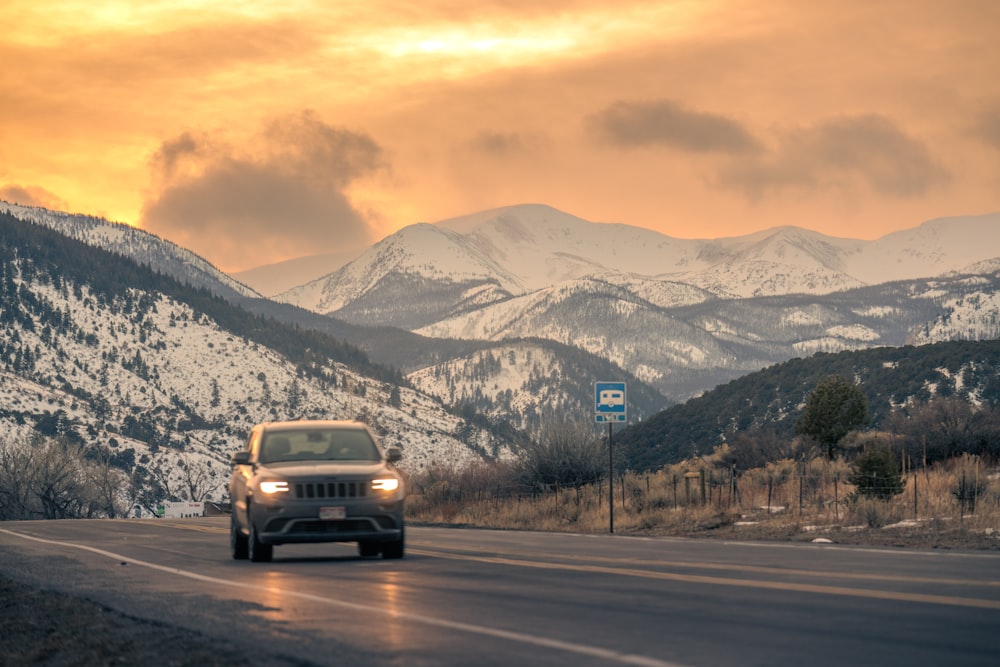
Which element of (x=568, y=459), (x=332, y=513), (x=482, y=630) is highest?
(x=568, y=459)

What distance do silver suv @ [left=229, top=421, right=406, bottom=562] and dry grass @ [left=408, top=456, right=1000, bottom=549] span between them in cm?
772

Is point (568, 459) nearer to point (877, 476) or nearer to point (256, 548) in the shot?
point (877, 476)

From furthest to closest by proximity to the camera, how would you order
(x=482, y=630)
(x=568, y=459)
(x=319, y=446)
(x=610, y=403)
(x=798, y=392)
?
(x=798, y=392) < (x=568, y=459) < (x=610, y=403) < (x=319, y=446) < (x=482, y=630)

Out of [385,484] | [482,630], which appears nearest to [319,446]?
[385,484]

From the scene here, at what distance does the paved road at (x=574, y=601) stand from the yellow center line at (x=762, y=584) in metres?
0.03

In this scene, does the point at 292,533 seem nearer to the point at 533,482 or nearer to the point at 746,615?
the point at 746,615

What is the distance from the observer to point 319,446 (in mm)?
22281

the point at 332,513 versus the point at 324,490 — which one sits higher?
the point at 324,490

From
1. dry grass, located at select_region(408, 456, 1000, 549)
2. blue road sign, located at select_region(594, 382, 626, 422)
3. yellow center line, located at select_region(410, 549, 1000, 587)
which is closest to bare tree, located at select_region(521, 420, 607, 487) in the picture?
dry grass, located at select_region(408, 456, 1000, 549)

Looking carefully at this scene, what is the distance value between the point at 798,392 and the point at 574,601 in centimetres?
9787

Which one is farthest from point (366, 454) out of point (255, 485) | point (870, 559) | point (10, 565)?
point (870, 559)

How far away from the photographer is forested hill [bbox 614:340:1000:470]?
93688mm

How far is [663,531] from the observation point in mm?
30453

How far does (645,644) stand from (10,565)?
1390cm
